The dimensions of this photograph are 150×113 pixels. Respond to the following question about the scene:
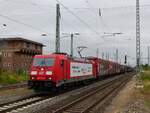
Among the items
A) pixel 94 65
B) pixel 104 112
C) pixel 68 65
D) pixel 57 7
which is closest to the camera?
pixel 104 112

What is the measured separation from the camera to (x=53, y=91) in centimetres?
2764

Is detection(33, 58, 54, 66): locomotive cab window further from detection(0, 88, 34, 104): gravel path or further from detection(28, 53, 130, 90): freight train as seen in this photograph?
detection(0, 88, 34, 104): gravel path

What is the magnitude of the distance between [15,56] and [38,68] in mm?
62630

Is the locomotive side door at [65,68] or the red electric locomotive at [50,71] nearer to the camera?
the red electric locomotive at [50,71]

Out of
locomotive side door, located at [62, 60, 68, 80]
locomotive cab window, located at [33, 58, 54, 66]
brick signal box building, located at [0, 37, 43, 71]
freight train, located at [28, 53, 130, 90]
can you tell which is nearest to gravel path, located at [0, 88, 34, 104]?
freight train, located at [28, 53, 130, 90]

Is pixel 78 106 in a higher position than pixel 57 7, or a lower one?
lower

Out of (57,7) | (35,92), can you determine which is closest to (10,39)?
(57,7)

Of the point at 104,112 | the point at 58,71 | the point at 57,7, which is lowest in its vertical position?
the point at 104,112

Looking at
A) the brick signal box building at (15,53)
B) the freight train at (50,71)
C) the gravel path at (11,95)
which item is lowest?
the gravel path at (11,95)

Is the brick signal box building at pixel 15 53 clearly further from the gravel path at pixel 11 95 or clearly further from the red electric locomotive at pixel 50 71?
the gravel path at pixel 11 95

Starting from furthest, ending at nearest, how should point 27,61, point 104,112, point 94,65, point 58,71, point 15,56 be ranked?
point 27,61
point 15,56
point 94,65
point 58,71
point 104,112

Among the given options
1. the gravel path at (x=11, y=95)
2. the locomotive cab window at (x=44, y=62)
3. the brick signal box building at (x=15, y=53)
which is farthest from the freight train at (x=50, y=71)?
the brick signal box building at (x=15, y=53)

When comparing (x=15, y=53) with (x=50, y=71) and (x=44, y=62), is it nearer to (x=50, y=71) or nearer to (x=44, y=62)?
(x=44, y=62)

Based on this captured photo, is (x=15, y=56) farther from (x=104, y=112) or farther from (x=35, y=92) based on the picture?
(x=104, y=112)
